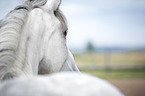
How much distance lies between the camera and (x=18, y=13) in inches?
40.8

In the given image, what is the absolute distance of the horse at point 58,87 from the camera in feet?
1.52

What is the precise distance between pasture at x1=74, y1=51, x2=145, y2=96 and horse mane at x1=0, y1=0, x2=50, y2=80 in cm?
604

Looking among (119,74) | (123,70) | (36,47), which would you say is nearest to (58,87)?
(36,47)

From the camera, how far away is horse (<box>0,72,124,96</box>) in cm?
46

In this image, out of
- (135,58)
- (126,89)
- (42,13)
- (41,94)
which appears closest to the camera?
(41,94)

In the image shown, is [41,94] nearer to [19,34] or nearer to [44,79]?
[44,79]

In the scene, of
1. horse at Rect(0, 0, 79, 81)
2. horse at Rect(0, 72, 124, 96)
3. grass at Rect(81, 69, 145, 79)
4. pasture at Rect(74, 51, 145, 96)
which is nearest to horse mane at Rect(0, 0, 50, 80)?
horse at Rect(0, 0, 79, 81)

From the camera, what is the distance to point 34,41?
3.24ft

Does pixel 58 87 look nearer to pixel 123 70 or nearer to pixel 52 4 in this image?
pixel 52 4

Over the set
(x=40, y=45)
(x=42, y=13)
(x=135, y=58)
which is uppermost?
(x=42, y=13)

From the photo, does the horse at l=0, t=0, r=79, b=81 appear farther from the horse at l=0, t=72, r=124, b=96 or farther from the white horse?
the horse at l=0, t=72, r=124, b=96

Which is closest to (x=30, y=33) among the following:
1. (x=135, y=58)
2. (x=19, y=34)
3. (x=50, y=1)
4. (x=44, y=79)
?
(x=19, y=34)

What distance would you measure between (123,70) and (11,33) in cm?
958

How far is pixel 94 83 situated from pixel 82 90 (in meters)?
0.05
